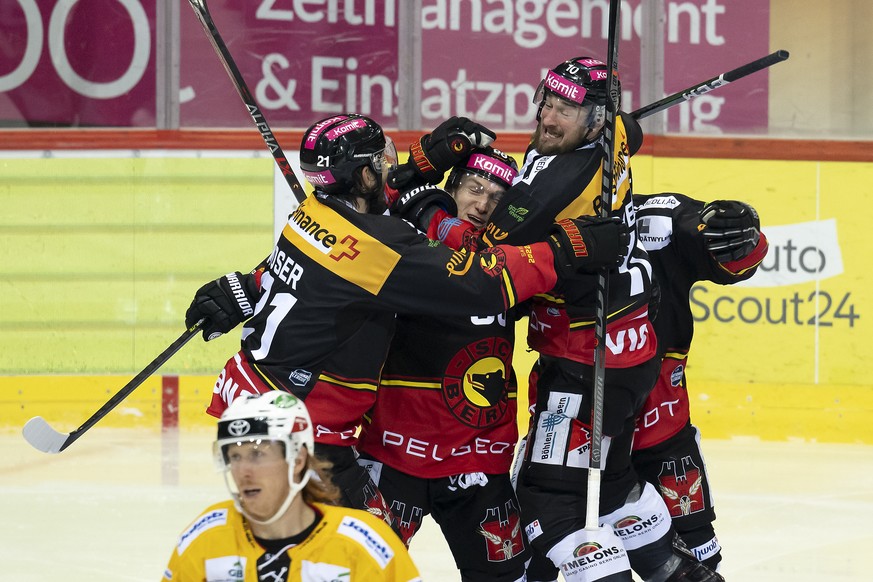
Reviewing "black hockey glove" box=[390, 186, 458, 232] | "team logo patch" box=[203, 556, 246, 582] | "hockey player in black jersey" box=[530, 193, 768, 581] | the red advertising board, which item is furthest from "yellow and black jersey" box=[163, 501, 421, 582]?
the red advertising board

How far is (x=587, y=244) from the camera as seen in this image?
2.98 m

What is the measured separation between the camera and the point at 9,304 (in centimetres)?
661

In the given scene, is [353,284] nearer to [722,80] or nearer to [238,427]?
[238,427]

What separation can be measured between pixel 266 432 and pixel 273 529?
0.16 metres

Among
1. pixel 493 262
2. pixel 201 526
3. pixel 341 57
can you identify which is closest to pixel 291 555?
pixel 201 526

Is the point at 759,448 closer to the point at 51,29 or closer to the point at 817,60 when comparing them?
the point at 817,60

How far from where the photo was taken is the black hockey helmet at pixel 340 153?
9.91 feet

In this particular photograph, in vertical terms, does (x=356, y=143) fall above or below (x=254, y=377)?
above

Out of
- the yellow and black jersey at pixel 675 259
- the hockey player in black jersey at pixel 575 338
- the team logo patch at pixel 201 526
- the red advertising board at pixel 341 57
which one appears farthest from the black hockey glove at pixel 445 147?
the red advertising board at pixel 341 57

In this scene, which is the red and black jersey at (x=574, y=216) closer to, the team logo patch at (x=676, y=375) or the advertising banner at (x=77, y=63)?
the team logo patch at (x=676, y=375)

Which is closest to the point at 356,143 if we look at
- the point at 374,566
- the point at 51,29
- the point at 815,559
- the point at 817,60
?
the point at 374,566

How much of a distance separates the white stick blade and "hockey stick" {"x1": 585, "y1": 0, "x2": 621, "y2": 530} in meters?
1.69

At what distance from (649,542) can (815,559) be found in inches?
53.5

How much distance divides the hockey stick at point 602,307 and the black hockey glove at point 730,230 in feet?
1.04
